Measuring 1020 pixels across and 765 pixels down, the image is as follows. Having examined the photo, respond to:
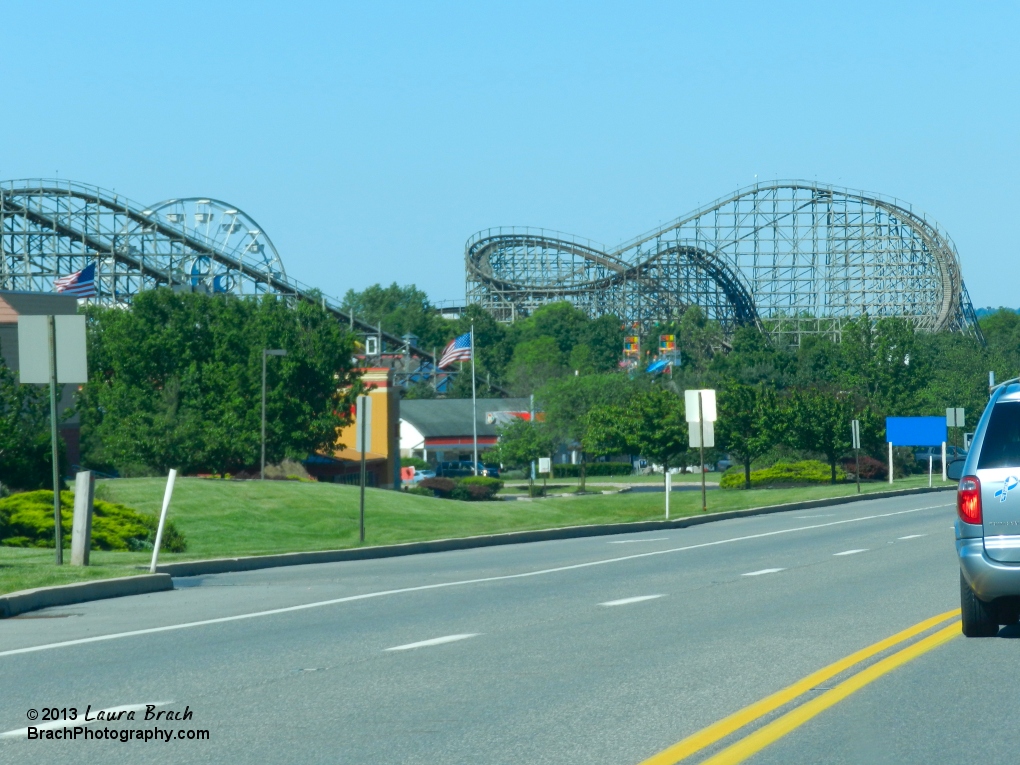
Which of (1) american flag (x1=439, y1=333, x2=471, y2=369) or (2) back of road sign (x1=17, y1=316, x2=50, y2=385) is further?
(1) american flag (x1=439, y1=333, x2=471, y2=369)

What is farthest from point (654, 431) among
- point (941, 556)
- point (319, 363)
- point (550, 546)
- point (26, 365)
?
point (26, 365)

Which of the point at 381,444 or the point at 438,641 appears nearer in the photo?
the point at 438,641

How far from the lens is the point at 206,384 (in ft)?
195

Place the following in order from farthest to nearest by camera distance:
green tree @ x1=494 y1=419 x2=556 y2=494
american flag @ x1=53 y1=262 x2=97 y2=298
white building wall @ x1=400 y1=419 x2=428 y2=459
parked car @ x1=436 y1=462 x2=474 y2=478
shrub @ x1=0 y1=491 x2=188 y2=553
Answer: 1. white building wall @ x1=400 y1=419 x2=428 y2=459
2. parked car @ x1=436 y1=462 x2=474 y2=478
3. green tree @ x1=494 y1=419 x2=556 y2=494
4. american flag @ x1=53 y1=262 x2=97 y2=298
5. shrub @ x1=0 y1=491 x2=188 y2=553

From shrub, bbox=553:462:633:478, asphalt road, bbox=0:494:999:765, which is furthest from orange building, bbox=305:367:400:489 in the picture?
asphalt road, bbox=0:494:999:765

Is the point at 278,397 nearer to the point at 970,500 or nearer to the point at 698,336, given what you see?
the point at 970,500

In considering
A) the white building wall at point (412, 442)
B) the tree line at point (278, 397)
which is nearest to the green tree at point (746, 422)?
the tree line at point (278, 397)

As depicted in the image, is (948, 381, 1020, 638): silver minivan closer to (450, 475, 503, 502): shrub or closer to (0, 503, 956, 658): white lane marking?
A: (0, 503, 956, 658): white lane marking

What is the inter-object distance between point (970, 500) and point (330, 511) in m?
31.4

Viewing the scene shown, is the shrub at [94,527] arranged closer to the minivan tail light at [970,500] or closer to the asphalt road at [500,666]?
the asphalt road at [500,666]

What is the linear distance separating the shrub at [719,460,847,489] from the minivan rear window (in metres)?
52.1

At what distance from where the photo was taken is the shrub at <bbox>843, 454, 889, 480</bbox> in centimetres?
6412

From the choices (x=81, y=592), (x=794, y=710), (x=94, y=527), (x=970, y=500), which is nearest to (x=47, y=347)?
(x=81, y=592)

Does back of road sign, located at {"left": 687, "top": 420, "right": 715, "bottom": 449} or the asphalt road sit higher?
back of road sign, located at {"left": 687, "top": 420, "right": 715, "bottom": 449}
